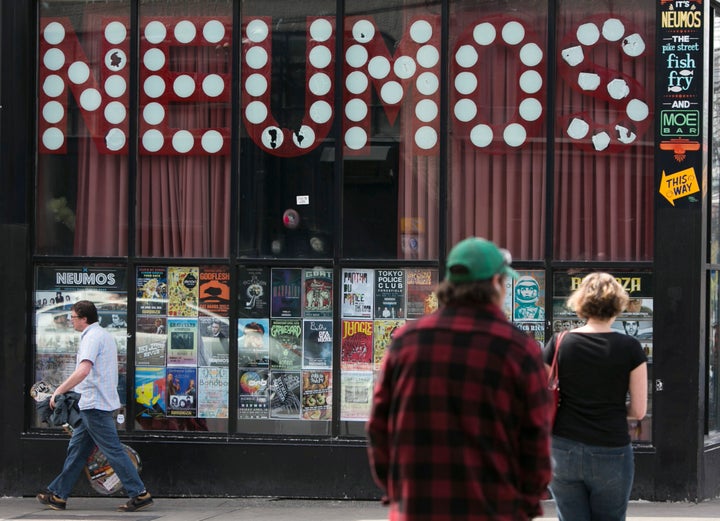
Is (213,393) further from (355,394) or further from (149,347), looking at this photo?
(355,394)

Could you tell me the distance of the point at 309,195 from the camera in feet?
28.9

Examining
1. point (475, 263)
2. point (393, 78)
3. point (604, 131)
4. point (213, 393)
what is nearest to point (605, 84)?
point (604, 131)

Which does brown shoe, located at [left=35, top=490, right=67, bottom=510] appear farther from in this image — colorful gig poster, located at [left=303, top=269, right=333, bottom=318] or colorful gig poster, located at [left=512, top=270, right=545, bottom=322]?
colorful gig poster, located at [left=512, top=270, right=545, bottom=322]

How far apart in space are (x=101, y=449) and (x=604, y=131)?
473 cm

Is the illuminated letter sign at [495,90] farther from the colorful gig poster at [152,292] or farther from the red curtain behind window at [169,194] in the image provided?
the colorful gig poster at [152,292]

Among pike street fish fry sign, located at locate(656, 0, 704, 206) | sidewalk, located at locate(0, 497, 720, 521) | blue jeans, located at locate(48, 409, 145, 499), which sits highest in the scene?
pike street fish fry sign, located at locate(656, 0, 704, 206)

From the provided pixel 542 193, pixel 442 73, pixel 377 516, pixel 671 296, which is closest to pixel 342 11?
pixel 442 73

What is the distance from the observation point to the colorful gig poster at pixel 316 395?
8758mm

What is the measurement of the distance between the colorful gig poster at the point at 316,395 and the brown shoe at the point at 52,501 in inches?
79.4

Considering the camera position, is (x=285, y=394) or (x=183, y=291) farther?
(x=183, y=291)

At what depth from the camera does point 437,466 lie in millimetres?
3502

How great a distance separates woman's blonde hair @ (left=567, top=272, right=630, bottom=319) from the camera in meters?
5.17

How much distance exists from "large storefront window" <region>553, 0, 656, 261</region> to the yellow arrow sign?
0.15 m

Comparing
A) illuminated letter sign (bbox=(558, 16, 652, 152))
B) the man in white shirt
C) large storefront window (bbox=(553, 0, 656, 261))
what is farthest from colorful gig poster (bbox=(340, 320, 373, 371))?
illuminated letter sign (bbox=(558, 16, 652, 152))
